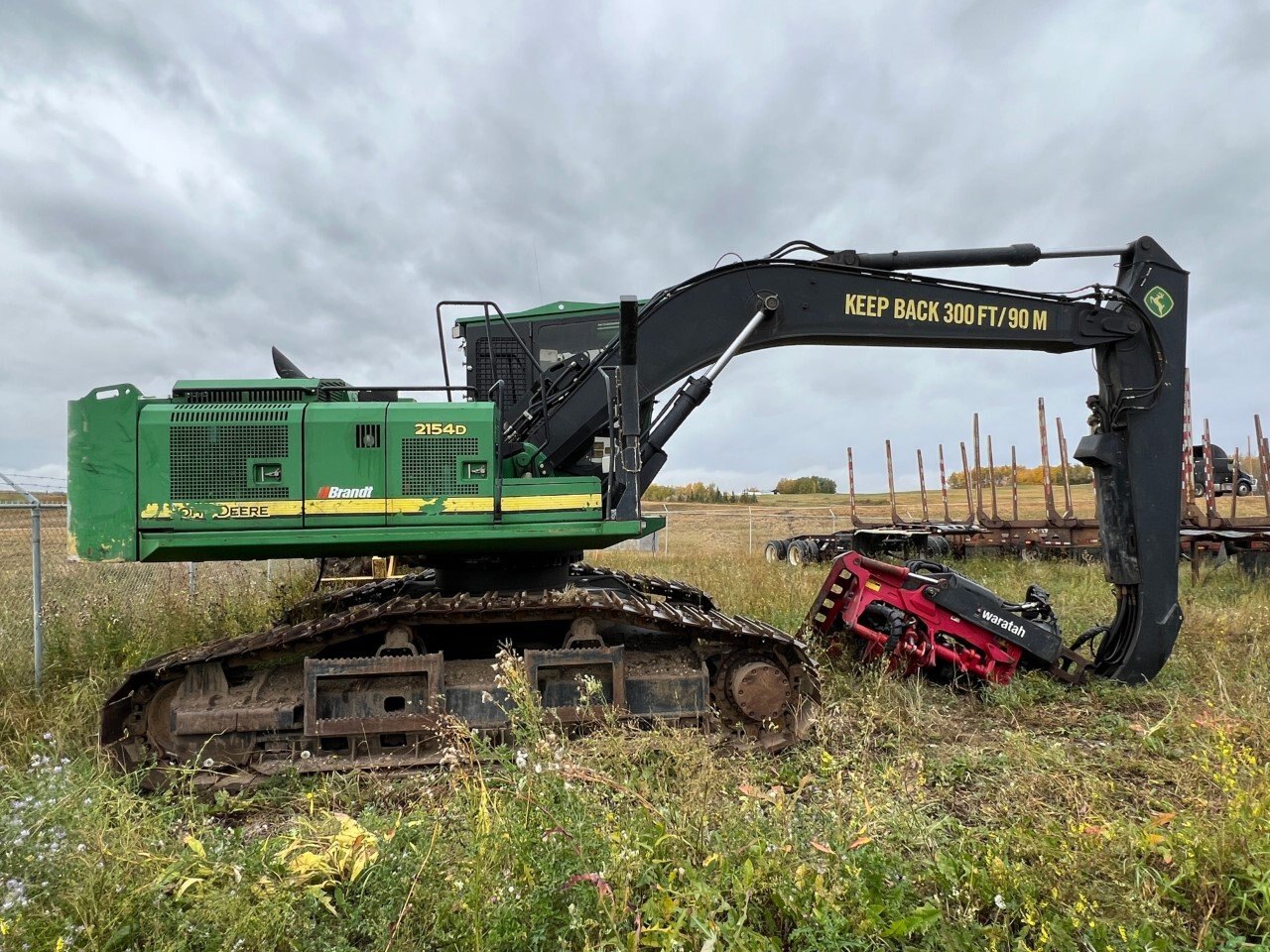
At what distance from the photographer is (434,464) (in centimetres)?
441

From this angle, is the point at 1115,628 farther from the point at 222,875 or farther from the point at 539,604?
the point at 222,875

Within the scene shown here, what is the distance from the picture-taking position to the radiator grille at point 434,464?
4379 mm

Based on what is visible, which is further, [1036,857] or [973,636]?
[973,636]

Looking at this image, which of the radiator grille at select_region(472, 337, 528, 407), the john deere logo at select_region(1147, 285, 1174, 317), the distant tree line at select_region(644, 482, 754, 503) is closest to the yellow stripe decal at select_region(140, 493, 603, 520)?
the radiator grille at select_region(472, 337, 528, 407)

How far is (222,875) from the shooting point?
2.54 meters

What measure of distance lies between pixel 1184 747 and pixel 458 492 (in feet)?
15.8

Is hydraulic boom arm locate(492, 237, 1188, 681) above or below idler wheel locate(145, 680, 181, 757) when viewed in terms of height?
above

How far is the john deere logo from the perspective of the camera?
5.75m

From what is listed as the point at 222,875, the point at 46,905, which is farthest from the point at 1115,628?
the point at 46,905

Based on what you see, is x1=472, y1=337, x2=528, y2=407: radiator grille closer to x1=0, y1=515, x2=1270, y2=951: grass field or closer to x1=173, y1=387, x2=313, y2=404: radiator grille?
x1=173, y1=387, x2=313, y2=404: radiator grille

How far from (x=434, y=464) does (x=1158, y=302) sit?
19.7 feet

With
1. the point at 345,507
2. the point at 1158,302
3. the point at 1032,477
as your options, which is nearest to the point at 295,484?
the point at 345,507

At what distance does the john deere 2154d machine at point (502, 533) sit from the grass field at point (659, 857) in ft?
1.33

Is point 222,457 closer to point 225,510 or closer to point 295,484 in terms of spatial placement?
point 225,510
